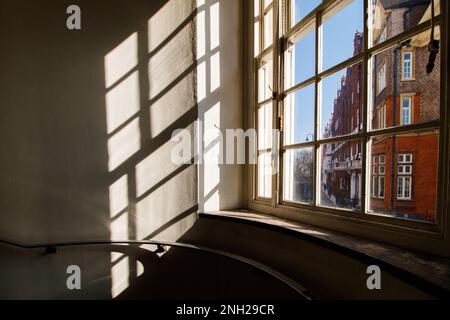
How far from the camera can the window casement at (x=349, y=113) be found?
1.04 m

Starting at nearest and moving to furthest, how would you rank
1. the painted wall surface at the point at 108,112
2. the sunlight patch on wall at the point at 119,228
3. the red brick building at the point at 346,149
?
the red brick building at the point at 346,149
the painted wall surface at the point at 108,112
the sunlight patch on wall at the point at 119,228

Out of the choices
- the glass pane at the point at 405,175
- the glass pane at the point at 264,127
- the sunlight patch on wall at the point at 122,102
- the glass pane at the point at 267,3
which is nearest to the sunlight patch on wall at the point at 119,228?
the sunlight patch on wall at the point at 122,102

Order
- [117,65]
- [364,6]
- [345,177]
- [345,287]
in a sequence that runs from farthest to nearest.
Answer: [117,65]
[345,177]
[364,6]
[345,287]

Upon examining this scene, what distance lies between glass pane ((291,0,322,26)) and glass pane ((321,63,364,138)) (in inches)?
17.6

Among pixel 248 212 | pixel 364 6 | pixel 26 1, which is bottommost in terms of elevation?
pixel 248 212

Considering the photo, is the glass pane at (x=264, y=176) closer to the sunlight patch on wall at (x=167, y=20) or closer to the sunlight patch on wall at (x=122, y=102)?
the sunlight patch on wall at (x=122, y=102)

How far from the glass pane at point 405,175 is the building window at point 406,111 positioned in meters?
0.05

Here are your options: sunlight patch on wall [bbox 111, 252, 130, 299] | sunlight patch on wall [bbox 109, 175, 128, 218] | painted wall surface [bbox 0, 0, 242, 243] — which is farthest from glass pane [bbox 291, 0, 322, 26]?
sunlight patch on wall [bbox 111, 252, 130, 299]

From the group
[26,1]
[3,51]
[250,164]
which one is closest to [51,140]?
[3,51]

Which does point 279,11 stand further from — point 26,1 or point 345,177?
point 26,1

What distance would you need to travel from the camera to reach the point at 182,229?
2.10 m

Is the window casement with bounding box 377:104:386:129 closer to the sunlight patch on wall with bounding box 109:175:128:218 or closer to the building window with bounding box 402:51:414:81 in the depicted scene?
the building window with bounding box 402:51:414:81

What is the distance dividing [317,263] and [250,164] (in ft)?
3.27

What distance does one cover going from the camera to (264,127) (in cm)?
212
